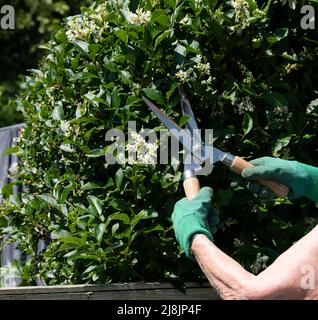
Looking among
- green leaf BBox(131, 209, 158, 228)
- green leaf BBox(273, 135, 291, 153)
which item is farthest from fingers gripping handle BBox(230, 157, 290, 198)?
green leaf BBox(131, 209, 158, 228)

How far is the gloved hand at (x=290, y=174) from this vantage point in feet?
8.79

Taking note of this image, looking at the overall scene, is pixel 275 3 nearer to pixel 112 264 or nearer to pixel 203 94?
pixel 203 94

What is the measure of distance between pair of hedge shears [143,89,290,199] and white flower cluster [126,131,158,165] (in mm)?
110

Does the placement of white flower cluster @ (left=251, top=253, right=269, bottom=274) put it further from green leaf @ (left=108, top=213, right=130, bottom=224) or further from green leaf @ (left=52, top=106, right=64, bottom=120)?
green leaf @ (left=52, top=106, right=64, bottom=120)

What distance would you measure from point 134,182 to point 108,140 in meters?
0.23

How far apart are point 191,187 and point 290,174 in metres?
0.37

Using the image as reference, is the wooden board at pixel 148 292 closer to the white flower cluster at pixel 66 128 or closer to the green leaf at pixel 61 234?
the green leaf at pixel 61 234

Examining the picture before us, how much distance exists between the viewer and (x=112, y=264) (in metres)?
3.08

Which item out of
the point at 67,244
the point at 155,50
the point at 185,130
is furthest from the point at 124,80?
the point at 67,244

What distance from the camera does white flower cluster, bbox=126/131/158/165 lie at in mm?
2949

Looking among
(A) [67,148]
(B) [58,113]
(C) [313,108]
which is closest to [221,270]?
(C) [313,108]

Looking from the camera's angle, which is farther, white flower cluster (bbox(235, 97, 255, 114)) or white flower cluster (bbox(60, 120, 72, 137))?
white flower cluster (bbox(60, 120, 72, 137))

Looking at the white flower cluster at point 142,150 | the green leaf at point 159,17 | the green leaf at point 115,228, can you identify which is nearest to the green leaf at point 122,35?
the green leaf at point 159,17
